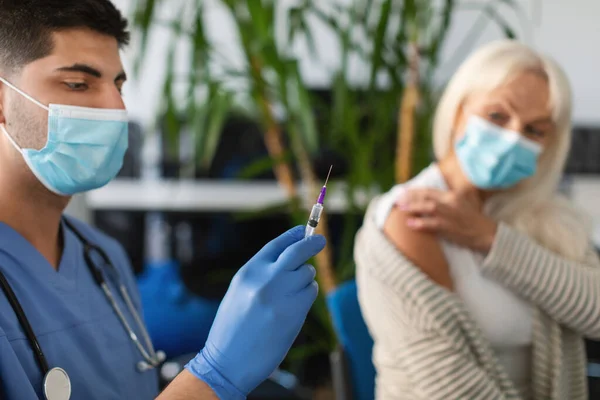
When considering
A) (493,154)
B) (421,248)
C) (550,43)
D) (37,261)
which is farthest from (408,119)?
(550,43)

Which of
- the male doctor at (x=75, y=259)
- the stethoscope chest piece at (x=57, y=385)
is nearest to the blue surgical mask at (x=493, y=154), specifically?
the male doctor at (x=75, y=259)

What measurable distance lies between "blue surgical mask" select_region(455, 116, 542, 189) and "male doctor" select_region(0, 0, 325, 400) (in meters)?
0.60

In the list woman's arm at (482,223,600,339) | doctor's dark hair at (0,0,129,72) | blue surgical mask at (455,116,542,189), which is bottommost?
woman's arm at (482,223,600,339)

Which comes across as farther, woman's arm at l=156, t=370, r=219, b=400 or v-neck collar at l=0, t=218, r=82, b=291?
v-neck collar at l=0, t=218, r=82, b=291

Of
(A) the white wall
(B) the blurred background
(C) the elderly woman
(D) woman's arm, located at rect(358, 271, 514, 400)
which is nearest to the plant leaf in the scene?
(B) the blurred background

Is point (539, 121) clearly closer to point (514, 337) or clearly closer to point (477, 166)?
point (477, 166)

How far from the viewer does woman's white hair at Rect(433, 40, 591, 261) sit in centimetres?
119

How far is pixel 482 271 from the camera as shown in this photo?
1160 mm

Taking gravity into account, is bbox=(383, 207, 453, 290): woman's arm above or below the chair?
above

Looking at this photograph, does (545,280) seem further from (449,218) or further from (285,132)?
(285,132)

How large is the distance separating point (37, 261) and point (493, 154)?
86 centimetres

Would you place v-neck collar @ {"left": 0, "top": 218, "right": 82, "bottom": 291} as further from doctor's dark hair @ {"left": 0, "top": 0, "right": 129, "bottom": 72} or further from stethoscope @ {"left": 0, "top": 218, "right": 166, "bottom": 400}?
doctor's dark hair @ {"left": 0, "top": 0, "right": 129, "bottom": 72}

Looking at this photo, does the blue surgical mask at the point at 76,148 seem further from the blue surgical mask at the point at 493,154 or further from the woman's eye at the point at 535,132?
the woman's eye at the point at 535,132

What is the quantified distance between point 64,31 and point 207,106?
923mm
